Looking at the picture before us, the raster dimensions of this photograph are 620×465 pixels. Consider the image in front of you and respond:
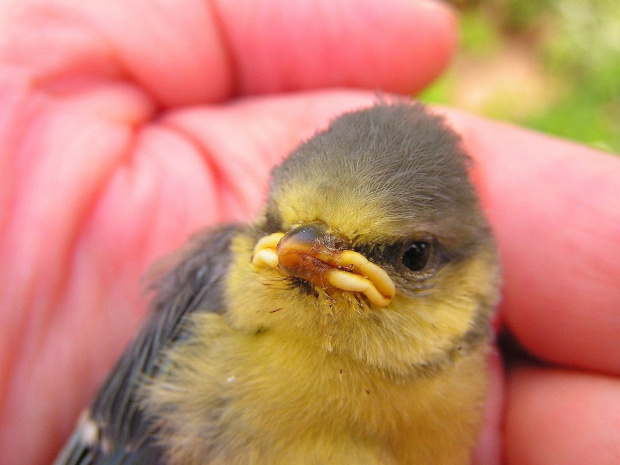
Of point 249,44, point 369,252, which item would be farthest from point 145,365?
point 249,44

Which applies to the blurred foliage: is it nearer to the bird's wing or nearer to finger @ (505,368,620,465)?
finger @ (505,368,620,465)

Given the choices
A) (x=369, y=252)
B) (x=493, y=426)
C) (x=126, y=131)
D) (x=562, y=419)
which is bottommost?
(x=493, y=426)

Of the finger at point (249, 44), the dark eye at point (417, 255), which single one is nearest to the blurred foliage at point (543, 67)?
the finger at point (249, 44)

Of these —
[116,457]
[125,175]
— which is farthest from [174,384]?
[125,175]

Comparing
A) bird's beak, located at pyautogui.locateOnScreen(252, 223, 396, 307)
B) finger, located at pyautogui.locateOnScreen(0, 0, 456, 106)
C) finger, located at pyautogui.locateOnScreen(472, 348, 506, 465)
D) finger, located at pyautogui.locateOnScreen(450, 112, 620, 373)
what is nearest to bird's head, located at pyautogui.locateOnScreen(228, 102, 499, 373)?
bird's beak, located at pyautogui.locateOnScreen(252, 223, 396, 307)

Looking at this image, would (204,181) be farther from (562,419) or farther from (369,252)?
(562,419)

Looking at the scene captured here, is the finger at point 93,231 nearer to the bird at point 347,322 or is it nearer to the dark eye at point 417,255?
the bird at point 347,322

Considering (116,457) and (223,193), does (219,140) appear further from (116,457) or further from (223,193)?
(116,457)
